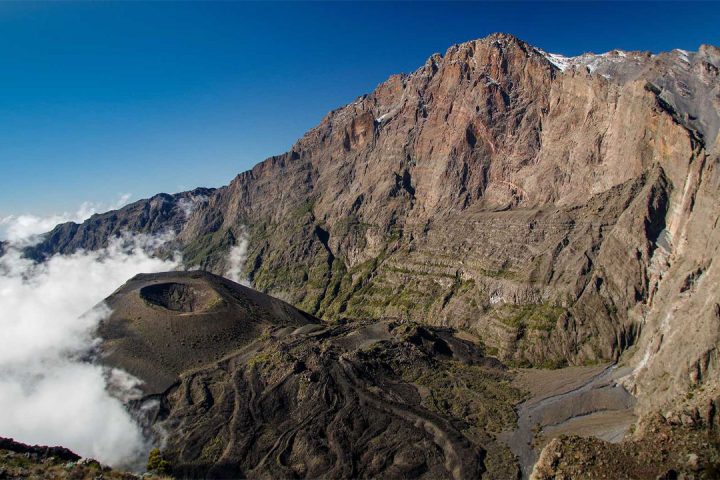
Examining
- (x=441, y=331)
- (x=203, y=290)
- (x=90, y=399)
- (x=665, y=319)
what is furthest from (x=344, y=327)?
(x=665, y=319)

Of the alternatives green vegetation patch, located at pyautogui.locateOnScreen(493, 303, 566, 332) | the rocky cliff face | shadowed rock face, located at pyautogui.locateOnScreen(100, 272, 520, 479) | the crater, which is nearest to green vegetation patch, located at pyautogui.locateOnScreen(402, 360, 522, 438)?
shadowed rock face, located at pyautogui.locateOnScreen(100, 272, 520, 479)

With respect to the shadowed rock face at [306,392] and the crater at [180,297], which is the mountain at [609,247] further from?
the crater at [180,297]

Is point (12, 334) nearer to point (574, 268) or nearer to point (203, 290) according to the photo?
point (203, 290)

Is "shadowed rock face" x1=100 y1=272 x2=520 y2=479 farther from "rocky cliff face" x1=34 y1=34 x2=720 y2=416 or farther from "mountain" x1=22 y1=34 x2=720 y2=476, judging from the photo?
"rocky cliff face" x1=34 y1=34 x2=720 y2=416

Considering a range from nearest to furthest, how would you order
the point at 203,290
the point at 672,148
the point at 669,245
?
the point at 669,245, the point at 672,148, the point at 203,290

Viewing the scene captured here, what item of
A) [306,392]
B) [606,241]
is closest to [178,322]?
[306,392]

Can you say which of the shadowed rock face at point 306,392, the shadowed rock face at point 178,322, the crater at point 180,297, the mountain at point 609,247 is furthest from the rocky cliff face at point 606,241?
the crater at point 180,297
